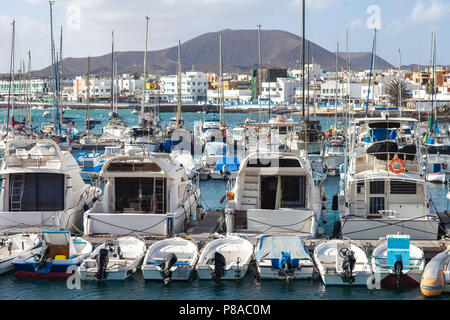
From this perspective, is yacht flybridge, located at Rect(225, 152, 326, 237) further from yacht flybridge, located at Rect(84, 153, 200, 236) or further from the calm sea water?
the calm sea water

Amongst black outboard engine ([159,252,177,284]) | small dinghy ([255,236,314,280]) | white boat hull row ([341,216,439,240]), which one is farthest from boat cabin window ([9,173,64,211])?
white boat hull row ([341,216,439,240])

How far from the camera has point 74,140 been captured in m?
62.6

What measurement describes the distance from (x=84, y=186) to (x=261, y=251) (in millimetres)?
8732

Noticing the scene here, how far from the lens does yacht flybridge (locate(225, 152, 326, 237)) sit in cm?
2062

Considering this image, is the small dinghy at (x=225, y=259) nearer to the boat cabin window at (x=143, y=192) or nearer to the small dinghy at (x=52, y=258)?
the small dinghy at (x=52, y=258)

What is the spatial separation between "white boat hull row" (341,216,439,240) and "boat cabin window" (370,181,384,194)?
4.79 feet

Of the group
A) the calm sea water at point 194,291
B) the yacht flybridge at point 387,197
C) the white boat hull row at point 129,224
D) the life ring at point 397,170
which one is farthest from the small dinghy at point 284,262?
the life ring at point 397,170

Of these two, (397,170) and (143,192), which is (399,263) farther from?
(143,192)

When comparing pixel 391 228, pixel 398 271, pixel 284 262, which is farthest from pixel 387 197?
pixel 284 262

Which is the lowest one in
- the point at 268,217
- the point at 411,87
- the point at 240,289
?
the point at 240,289

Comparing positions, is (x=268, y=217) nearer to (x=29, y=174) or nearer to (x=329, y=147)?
(x=29, y=174)

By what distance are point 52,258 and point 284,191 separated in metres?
7.70

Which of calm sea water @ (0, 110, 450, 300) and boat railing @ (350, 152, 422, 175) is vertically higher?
boat railing @ (350, 152, 422, 175)
